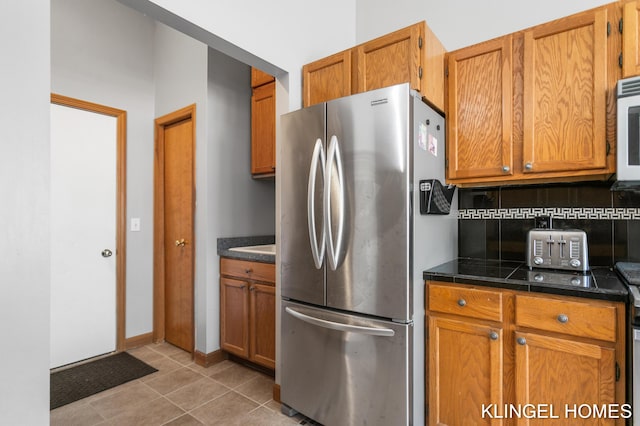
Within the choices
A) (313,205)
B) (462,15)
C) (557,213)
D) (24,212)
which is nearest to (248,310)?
(313,205)

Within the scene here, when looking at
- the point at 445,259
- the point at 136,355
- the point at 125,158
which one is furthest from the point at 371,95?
the point at 136,355

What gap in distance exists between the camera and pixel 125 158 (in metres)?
3.19

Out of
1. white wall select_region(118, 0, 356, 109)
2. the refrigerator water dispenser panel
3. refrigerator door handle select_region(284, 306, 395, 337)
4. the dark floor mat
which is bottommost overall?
the dark floor mat

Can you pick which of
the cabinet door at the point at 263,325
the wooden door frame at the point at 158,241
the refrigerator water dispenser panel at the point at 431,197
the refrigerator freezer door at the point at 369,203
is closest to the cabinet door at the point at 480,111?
the refrigerator water dispenser panel at the point at 431,197

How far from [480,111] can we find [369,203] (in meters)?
0.91

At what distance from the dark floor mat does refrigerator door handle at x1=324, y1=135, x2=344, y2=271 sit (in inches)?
77.5

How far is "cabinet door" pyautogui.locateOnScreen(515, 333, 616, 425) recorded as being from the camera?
1.43m

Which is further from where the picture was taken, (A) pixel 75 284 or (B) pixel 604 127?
(A) pixel 75 284

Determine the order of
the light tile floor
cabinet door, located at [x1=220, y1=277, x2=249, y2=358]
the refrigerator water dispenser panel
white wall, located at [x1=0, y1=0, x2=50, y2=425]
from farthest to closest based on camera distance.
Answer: cabinet door, located at [x1=220, y1=277, x2=249, y2=358], the light tile floor, the refrigerator water dispenser panel, white wall, located at [x1=0, y1=0, x2=50, y2=425]

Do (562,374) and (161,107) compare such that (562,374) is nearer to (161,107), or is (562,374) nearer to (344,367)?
(344,367)

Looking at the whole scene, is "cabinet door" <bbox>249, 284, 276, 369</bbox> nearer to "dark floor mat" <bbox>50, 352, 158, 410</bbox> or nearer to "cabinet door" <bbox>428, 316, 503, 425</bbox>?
"dark floor mat" <bbox>50, 352, 158, 410</bbox>

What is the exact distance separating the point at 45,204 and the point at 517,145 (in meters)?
2.22

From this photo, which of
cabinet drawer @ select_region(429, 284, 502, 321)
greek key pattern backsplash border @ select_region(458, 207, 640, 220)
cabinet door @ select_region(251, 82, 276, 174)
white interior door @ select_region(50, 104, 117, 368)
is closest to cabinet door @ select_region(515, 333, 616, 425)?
cabinet drawer @ select_region(429, 284, 502, 321)

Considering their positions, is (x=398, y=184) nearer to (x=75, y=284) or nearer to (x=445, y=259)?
(x=445, y=259)
